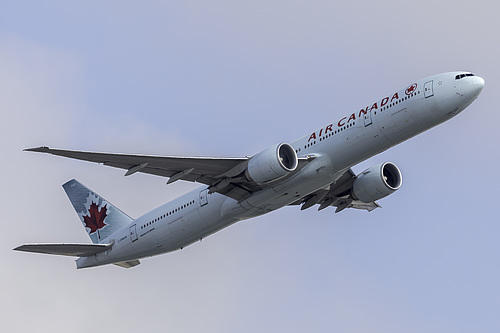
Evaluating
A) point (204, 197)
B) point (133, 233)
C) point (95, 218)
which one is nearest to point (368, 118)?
point (204, 197)

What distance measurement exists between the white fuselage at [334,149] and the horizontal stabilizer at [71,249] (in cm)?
406

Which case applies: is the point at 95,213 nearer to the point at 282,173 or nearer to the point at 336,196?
the point at 336,196

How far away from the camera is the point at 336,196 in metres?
47.9

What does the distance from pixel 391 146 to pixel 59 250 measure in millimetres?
19098

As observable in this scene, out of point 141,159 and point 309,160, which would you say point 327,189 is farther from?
point 141,159

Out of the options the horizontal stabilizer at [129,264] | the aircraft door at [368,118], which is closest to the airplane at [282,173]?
the aircraft door at [368,118]

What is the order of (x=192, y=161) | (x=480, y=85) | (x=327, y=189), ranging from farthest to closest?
(x=327, y=189)
(x=192, y=161)
(x=480, y=85)

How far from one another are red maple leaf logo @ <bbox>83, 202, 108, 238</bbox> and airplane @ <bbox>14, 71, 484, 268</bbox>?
112 inches

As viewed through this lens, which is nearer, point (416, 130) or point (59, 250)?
point (416, 130)

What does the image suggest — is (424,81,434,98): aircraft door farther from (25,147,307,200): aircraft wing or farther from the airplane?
(25,147,307,200): aircraft wing

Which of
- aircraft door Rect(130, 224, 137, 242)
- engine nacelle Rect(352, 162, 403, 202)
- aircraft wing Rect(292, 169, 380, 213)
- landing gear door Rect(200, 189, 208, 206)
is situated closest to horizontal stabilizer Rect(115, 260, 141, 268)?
aircraft door Rect(130, 224, 137, 242)

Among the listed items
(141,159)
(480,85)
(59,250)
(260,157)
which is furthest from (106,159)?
(480,85)

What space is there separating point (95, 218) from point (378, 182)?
57.6 feet

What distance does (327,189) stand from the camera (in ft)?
151
